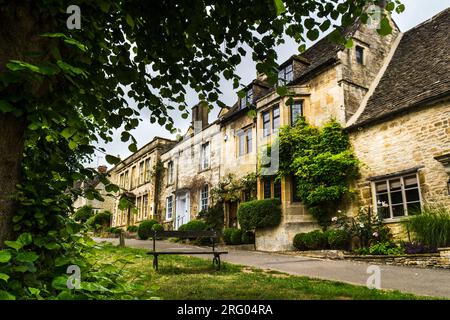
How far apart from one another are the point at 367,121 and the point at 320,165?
2.40 m

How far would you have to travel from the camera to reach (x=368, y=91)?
50.6 feet

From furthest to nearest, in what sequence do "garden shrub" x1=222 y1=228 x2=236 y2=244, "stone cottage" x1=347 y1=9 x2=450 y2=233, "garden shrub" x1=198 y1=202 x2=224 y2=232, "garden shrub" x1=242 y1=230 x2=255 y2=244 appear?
"garden shrub" x1=198 y1=202 x2=224 y2=232
"garden shrub" x1=222 y1=228 x2=236 y2=244
"garden shrub" x1=242 y1=230 x2=255 y2=244
"stone cottage" x1=347 y1=9 x2=450 y2=233

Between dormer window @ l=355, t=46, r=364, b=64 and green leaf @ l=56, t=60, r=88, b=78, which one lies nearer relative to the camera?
green leaf @ l=56, t=60, r=88, b=78

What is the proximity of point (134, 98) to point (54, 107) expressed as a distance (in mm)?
1899

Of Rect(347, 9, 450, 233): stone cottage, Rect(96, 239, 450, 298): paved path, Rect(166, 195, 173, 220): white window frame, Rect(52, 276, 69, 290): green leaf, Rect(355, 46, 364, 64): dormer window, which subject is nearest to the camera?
Rect(52, 276, 69, 290): green leaf

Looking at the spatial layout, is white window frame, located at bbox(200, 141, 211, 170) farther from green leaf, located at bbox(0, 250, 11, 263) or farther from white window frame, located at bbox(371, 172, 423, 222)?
green leaf, located at bbox(0, 250, 11, 263)

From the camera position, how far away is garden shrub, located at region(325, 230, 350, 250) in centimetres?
1191

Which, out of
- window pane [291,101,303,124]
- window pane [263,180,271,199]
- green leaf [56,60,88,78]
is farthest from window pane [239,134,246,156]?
green leaf [56,60,88,78]

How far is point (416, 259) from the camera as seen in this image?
31.1ft

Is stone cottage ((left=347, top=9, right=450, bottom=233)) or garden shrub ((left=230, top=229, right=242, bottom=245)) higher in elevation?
stone cottage ((left=347, top=9, right=450, bottom=233))

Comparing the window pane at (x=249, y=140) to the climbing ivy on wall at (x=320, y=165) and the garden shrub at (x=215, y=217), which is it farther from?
the climbing ivy on wall at (x=320, y=165)

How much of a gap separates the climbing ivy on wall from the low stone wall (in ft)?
10.6
